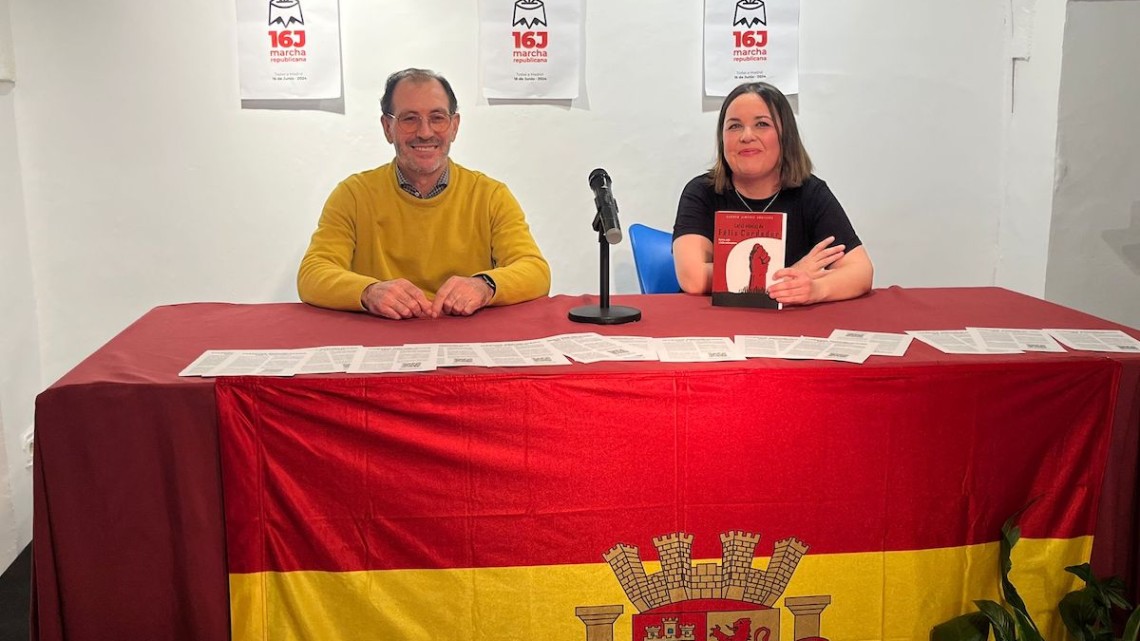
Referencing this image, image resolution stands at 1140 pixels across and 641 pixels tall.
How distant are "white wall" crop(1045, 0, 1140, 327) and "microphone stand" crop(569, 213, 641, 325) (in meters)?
1.96

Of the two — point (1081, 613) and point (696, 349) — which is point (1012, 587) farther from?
point (696, 349)

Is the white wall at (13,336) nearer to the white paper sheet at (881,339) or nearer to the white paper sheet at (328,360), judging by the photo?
the white paper sheet at (328,360)

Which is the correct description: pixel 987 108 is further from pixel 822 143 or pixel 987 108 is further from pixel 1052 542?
pixel 1052 542

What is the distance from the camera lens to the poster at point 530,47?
351 cm

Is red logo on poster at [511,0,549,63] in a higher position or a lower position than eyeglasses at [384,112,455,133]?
higher

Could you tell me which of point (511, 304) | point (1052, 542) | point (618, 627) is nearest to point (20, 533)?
point (511, 304)

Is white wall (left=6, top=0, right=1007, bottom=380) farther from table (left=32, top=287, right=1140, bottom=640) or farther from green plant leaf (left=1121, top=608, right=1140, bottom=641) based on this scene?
green plant leaf (left=1121, top=608, right=1140, bottom=641)

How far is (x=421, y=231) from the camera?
2686mm

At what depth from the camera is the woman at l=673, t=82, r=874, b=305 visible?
264 centimetres

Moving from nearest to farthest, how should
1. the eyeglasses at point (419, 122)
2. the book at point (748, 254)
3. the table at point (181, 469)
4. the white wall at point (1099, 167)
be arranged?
the table at point (181, 469) < the book at point (748, 254) < the eyeglasses at point (419, 122) < the white wall at point (1099, 167)

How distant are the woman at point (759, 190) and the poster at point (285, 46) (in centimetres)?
149

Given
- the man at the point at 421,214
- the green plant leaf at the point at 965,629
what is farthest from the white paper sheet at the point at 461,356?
the green plant leaf at the point at 965,629

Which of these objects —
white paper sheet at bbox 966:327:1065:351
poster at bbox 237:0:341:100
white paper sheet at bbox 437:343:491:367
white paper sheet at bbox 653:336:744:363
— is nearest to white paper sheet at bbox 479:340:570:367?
white paper sheet at bbox 437:343:491:367

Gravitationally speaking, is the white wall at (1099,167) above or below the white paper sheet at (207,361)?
above
